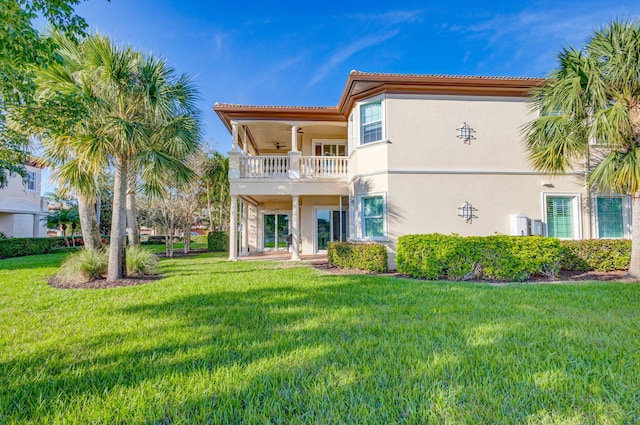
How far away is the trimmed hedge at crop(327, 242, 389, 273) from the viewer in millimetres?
9883

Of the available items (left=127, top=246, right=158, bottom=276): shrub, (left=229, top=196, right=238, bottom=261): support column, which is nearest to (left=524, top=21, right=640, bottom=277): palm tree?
(left=229, top=196, right=238, bottom=261): support column

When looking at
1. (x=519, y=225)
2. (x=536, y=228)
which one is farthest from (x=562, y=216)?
(x=519, y=225)

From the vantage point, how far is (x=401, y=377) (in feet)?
9.69

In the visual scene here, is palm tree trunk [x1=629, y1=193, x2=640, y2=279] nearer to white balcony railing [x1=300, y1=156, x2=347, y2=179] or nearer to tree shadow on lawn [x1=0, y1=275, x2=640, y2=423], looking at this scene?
tree shadow on lawn [x1=0, y1=275, x2=640, y2=423]

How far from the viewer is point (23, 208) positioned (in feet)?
76.4

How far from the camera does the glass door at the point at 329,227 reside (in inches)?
627

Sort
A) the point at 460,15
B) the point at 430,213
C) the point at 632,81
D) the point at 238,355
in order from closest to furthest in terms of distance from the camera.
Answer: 1. the point at 238,355
2. the point at 632,81
3. the point at 430,213
4. the point at 460,15

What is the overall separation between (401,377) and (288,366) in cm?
116

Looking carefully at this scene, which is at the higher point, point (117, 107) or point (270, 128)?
point (270, 128)

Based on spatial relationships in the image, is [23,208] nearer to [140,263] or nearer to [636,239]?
[140,263]

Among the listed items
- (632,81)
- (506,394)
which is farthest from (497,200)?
(506,394)

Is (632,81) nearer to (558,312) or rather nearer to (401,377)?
(558,312)

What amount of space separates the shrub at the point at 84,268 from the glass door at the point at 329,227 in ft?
32.2

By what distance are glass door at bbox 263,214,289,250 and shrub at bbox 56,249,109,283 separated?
34.9ft
